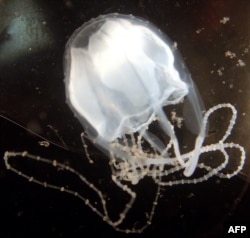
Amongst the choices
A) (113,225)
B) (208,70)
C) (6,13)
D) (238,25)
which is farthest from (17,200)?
(238,25)

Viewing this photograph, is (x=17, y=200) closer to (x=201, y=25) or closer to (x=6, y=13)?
(x=6, y=13)

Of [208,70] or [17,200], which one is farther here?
[17,200]

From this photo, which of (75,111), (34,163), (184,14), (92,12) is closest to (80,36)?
(92,12)

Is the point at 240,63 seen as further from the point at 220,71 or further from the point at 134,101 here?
the point at 134,101

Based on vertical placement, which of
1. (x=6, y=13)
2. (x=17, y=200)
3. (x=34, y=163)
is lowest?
(x=17, y=200)

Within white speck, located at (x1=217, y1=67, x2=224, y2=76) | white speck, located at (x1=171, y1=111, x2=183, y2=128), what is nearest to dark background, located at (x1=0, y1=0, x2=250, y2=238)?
white speck, located at (x1=217, y1=67, x2=224, y2=76)

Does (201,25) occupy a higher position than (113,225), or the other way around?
(201,25)

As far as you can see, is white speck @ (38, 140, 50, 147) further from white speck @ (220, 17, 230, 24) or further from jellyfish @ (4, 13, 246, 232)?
white speck @ (220, 17, 230, 24)
